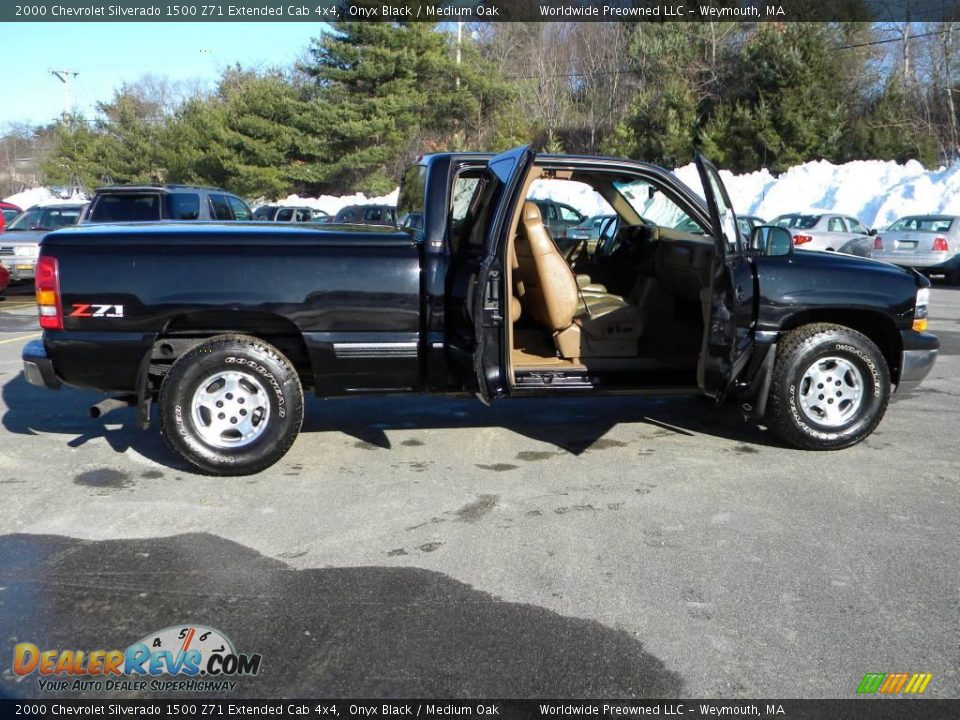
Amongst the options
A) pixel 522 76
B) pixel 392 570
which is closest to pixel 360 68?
pixel 522 76

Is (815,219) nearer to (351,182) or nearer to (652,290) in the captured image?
(652,290)

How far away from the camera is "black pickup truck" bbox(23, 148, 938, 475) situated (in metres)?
4.90

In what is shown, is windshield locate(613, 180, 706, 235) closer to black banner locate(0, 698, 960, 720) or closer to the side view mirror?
the side view mirror

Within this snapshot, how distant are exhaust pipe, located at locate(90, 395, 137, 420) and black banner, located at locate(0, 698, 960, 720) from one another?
2.33 m

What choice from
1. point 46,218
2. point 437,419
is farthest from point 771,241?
point 46,218

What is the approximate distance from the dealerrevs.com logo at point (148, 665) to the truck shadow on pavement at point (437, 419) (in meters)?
2.35

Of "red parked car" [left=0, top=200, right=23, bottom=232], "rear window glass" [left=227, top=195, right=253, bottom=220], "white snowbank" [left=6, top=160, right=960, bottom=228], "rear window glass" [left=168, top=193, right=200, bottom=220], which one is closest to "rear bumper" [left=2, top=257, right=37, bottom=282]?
"red parked car" [left=0, top=200, right=23, bottom=232]

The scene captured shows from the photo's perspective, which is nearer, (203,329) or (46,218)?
(203,329)

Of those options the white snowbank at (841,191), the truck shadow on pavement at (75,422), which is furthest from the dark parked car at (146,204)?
the white snowbank at (841,191)

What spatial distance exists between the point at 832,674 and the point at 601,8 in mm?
43243

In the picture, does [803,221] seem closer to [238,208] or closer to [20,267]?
[238,208]

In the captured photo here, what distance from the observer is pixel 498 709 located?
2811 millimetres

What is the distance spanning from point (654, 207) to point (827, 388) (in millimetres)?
1817

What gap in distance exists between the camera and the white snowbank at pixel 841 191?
85.9ft
